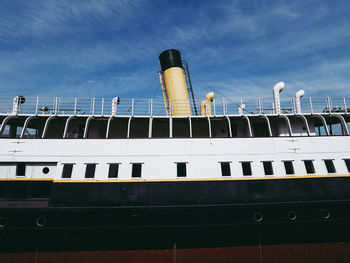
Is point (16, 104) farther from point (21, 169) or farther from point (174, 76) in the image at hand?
point (174, 76)

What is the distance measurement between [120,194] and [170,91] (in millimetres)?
7586

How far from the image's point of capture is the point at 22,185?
9.70 m

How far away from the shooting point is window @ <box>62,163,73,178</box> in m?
9.75

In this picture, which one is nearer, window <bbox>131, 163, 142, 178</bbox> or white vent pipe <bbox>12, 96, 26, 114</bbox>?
window <bbox>131, 163, 142, 178</bbox>

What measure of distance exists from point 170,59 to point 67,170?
30.7 ft

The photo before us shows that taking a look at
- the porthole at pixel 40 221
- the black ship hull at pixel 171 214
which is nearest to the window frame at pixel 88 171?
the black ship hull at pixel 171 214

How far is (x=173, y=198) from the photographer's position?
937 cm

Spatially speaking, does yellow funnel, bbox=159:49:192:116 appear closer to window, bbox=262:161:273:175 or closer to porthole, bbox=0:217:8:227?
window, bbox=262:161:273:175

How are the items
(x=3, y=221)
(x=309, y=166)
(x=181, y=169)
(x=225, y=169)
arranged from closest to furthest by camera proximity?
(x=3, y=221) → (x=181, y=169) → (x=225, y=169) → (x=309, y=166)

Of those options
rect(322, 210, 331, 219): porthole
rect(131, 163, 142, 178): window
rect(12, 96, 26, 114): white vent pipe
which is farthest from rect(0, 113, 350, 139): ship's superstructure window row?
rect(322, 210, 331, 219): porthole

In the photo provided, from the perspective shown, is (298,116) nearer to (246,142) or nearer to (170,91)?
(246,142)

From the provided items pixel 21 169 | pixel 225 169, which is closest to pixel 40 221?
pixel 21 169

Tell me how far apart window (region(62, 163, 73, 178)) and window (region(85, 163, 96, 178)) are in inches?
28.9

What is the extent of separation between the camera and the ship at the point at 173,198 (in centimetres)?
873
